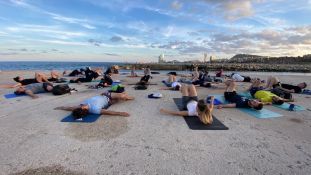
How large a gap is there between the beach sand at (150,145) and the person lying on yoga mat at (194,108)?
13.1 inches

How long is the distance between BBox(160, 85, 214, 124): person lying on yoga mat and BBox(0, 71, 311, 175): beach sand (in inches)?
13.1

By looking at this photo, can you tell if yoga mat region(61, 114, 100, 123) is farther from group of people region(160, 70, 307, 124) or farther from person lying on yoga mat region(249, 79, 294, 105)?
person lying on yoga mat region(249, 79, 294, 105)

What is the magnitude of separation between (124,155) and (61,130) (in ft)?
6.37

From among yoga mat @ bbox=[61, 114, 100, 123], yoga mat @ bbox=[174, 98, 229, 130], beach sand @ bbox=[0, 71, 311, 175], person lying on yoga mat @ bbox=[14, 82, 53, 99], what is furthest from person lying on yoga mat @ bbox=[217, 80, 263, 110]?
person lying on yoga mat @ bbox=[14, 82, 53, 99]

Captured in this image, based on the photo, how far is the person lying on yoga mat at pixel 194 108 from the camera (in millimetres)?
5180

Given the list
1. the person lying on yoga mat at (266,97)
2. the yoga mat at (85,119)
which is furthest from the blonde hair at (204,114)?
the person lying on yoga mat at (266,97)

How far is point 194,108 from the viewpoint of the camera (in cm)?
576

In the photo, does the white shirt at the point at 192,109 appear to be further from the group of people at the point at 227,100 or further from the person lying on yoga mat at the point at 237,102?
the person lying on yoga mat at the point at 237,102

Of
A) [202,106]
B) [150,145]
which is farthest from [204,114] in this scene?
[150,145]

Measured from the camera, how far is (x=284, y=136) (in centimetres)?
449

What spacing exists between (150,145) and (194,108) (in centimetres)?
222

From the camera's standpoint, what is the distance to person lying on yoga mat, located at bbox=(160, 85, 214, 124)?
518 centimetres

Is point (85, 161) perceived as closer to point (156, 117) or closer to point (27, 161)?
point (27, 161)

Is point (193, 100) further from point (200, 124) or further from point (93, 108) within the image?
point (93, 108)
